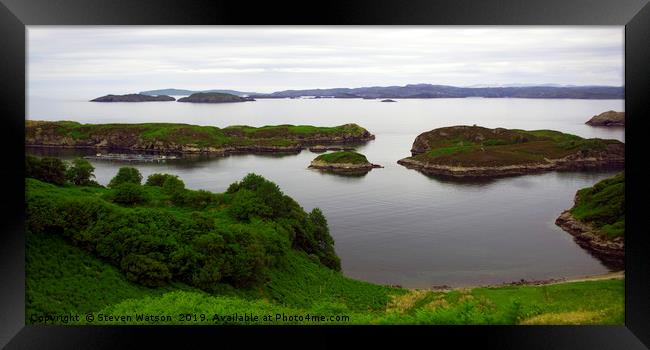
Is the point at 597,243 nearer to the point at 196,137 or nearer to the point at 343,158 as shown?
the point at 343,158

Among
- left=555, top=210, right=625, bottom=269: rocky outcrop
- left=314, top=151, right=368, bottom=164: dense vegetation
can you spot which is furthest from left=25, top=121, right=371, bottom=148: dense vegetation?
left=555, top=210, right=625, bottom=269: rocky outcrop

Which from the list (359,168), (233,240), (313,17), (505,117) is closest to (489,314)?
(313,17)

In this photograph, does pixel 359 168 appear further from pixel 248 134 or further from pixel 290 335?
pixel 290 335

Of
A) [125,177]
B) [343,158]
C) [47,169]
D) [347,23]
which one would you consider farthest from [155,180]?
[347,23]

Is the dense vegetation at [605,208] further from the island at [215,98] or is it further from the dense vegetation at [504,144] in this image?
the island at [215,98]

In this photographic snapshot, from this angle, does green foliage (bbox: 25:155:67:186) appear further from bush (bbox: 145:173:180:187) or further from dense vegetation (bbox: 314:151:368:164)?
dense vegetation (bbox: 314:151:368:164)
